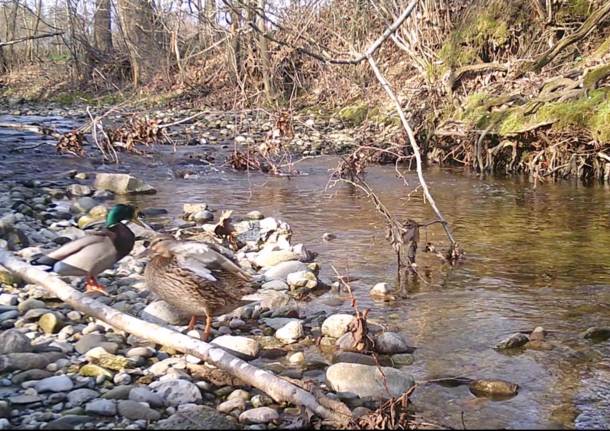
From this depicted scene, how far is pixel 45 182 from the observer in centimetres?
851

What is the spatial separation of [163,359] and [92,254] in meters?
1.02

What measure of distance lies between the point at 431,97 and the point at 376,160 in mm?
1729

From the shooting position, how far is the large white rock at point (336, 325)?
12.0 ft

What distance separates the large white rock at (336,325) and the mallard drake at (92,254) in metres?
1.32

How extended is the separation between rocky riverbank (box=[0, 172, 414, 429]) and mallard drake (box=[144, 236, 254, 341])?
0.60ft

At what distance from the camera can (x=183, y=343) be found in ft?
9.90

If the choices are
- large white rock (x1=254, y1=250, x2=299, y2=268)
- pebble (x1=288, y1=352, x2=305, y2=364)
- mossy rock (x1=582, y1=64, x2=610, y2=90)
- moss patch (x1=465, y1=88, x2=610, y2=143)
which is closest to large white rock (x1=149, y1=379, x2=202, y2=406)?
pebble (x1=288, y1=352, x2=305, y2=364)

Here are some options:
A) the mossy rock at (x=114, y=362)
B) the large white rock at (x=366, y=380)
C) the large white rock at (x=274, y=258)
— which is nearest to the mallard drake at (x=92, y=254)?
the mossy rock at (x=114, y=362)

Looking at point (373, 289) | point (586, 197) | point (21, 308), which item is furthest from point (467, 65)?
point (21, 308)

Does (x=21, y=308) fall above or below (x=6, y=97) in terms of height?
below

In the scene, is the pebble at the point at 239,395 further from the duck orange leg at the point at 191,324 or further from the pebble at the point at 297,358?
the duck orange leg at the point at 191,324

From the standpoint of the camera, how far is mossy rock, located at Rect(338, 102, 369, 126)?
15.1 m

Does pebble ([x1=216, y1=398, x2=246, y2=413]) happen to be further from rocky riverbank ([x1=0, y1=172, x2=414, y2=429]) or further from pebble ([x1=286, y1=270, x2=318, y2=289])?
pebble ([x1=286, y1=270, x2=318, y2=289])

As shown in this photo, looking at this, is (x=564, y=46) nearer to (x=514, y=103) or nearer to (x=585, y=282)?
(x=514, y=103)
